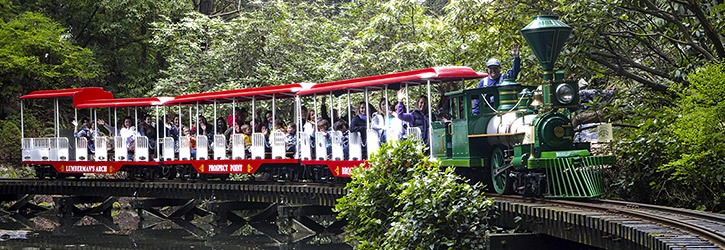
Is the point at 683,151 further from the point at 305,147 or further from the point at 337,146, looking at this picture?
the point at 305,147

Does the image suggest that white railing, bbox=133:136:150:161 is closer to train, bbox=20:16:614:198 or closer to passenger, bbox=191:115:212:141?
train, bbox=20:16:614:198

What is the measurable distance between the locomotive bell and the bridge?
2.14m

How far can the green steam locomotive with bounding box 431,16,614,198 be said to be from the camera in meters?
13.6

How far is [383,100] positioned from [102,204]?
37.4 feet

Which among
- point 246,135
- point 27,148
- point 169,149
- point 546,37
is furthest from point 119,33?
point 546,37

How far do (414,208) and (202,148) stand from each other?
12008mm

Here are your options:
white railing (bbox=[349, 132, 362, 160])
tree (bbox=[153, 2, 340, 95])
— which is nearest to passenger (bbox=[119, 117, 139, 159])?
tree (bbox=[153, 2, 340, 95])

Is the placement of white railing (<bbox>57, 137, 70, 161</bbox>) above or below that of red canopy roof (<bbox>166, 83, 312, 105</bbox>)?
below

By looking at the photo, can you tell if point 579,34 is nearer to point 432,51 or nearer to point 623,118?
point 623,118

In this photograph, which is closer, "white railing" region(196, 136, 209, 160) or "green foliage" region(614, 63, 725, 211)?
"green foliage" region(614, 63, 725, 211)

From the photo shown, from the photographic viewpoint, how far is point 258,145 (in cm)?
2208

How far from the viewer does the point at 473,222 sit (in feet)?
40.9

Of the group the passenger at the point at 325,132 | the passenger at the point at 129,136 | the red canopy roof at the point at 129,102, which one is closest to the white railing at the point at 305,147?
the passenger at the point at 325,132

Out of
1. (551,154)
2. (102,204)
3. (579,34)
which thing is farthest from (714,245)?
(102,204)
